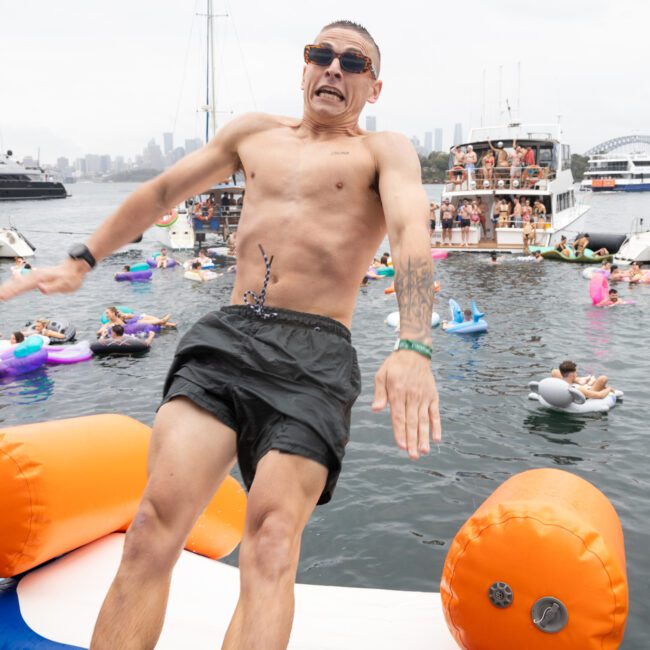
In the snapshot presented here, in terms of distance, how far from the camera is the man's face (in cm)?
308

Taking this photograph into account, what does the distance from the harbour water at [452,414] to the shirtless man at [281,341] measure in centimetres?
472

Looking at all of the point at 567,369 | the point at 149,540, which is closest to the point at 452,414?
the point at 567,369

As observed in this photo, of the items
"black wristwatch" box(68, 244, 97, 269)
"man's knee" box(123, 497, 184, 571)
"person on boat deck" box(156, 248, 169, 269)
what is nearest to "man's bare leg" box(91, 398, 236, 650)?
"man's knee" box(123, 497, 184, 571)

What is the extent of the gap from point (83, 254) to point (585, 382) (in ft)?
36.3

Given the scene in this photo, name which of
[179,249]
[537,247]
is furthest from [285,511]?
[179,249]

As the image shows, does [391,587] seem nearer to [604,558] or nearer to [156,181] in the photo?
[604,558]

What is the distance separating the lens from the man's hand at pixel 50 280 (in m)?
3.01

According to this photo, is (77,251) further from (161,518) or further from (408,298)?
(408,298)

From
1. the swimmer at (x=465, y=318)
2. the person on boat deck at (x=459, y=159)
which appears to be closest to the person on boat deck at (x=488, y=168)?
the person on boat deck at (x=459, y=159)

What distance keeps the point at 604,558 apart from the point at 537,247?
31.1m

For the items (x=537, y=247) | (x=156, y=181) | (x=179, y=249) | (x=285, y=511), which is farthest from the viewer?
(x=179, y=249)

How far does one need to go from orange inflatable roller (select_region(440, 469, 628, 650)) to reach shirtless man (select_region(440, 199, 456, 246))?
32.2m

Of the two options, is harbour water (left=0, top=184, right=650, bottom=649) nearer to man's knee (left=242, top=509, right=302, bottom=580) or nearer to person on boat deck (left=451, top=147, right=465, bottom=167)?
man's knee (left=242, top=509, right=302, bottom=580)

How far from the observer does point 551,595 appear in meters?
3.10
